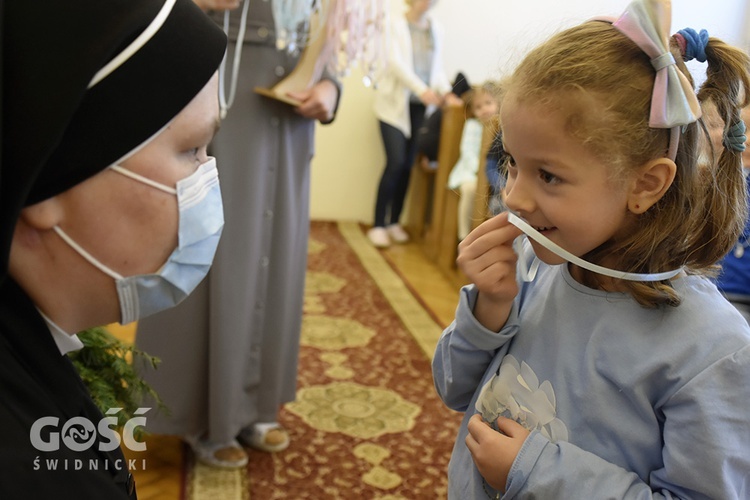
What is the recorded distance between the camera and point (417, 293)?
4434 millimetres

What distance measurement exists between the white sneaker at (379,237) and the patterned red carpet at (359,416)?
1219mm

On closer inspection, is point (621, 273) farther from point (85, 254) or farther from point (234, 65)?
point (234, 65)

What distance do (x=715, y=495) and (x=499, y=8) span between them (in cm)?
566

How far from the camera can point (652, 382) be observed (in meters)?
1.00

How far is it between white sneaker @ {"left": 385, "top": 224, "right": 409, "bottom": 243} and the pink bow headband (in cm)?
472

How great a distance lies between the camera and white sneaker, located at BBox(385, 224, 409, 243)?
5699 millimetres

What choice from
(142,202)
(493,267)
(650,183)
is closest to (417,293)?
(493,267)

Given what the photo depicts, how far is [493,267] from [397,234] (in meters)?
4.60

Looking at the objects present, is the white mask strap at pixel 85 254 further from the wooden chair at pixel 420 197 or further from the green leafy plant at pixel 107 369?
the wooden chair at pixel 420 197

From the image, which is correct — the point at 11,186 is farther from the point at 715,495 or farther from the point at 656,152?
the point at 715,495

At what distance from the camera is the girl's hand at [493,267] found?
112cm

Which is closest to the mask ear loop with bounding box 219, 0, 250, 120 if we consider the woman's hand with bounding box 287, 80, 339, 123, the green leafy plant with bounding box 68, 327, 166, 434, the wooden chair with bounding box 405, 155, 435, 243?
the woman's hand with bounding box 287, 80, 339, 123

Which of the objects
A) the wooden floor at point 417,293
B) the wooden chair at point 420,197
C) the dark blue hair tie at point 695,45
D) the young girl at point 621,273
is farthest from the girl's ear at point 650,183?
the wooden chair at point 420,197

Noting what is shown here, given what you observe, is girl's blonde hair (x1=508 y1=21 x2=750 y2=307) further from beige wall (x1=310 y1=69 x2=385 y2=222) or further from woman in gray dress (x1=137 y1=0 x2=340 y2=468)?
beige wall (x1=310 y1=69 x2=385 y2=222)
